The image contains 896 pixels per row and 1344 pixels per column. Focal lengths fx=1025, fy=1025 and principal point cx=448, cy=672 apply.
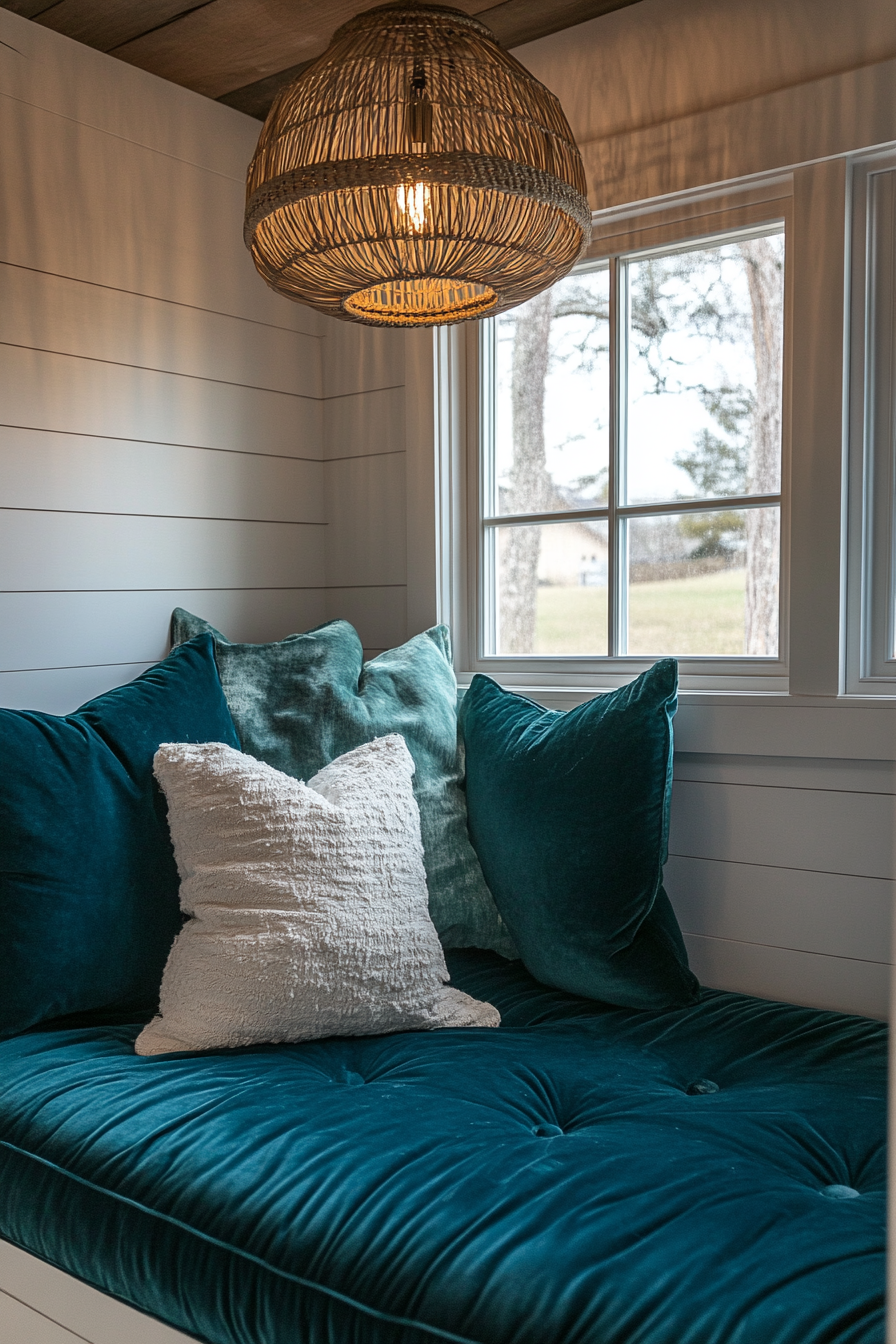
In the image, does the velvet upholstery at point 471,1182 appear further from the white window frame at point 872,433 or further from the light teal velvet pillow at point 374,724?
the white window frame at point 872,433

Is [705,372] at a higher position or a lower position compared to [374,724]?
higher

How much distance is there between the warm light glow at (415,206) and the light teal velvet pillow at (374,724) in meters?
0.89

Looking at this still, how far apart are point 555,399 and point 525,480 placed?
0.60 ft

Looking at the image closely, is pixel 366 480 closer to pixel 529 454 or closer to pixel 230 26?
pixel 529 454

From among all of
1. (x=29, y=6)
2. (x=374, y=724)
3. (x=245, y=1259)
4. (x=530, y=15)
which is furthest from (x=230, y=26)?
(x=245, y=1259)

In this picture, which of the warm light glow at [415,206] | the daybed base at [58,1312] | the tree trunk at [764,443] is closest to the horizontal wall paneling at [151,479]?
the warm light glow at [415,206]

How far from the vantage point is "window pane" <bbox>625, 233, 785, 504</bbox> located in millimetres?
1897

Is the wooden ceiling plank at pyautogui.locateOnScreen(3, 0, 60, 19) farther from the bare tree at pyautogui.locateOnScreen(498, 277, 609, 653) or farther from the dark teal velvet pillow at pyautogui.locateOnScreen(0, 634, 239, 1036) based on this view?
the dark teal velvet pillow at pyautogui.locateOnScreen(0, 634, 239, 1036)

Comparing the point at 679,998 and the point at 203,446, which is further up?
the point at 203,446

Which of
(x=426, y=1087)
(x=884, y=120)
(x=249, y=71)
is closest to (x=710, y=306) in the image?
(x=884, y=120)

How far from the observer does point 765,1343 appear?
884mm

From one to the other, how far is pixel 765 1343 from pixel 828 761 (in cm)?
103

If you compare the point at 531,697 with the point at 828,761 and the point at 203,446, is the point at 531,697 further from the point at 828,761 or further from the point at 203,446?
the point at 203,446

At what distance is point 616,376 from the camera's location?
206 centimetres
